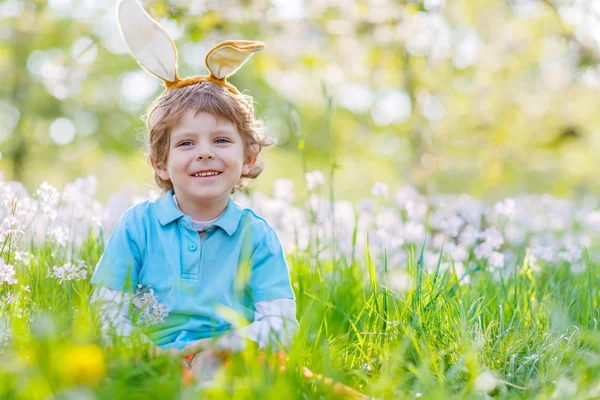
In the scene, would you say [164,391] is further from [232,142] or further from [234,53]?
[234,53]

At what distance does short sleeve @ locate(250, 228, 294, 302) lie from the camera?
2.52 meters

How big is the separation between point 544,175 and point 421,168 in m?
9.09

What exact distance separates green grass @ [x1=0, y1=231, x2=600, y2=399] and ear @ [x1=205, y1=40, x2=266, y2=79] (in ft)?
3.21

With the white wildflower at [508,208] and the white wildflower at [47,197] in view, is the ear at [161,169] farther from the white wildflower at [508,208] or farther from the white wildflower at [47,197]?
the white wildflower at [508,208]

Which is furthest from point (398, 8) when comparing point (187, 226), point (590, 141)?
point (590, 141)

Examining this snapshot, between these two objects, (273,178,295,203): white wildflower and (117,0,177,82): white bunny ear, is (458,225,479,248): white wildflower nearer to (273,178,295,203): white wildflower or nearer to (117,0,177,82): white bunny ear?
(273,178,295,203): white wildflower

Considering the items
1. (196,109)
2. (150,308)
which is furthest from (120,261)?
(196,109)

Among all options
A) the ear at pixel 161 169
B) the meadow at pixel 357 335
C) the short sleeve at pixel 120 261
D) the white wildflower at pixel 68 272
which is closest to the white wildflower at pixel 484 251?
the meadow at pixel 357 335

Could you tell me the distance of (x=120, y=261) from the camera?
97.1 inches

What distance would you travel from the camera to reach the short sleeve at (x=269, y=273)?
8.28 ft

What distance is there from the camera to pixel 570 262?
3.69m

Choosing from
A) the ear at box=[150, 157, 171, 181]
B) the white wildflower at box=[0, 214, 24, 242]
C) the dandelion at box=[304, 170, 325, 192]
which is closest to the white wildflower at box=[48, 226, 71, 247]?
the white wildflower at box=[0, 214, 24, 242]

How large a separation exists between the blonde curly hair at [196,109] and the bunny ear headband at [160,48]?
0.28 ft

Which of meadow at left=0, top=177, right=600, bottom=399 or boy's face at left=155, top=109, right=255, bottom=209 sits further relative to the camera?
boy's face at left=155, top=109, right=255, bottom=209
